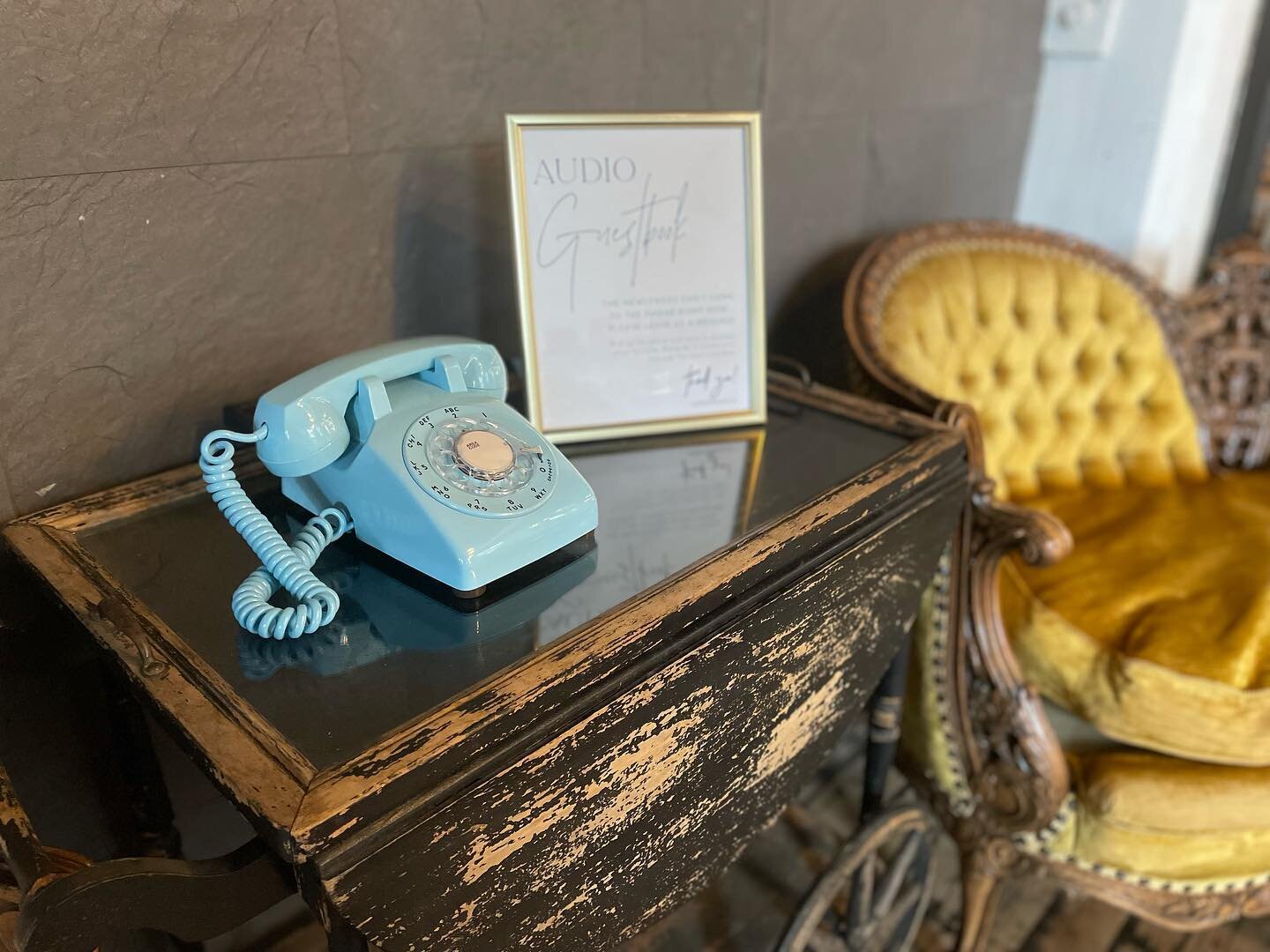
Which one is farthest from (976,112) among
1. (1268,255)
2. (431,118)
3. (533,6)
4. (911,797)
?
(911,797)

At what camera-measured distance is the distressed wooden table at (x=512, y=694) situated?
1.81ft

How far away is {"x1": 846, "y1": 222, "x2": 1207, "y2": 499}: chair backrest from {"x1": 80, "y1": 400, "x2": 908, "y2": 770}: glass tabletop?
59 cm

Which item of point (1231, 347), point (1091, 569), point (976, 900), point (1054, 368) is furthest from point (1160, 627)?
point (1231, 347)

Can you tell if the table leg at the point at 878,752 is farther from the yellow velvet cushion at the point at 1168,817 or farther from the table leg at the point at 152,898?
the table leg at the point at 152,898

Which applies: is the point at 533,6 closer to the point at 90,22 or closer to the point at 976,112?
the point at 90,22

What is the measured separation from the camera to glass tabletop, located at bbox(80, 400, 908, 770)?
2.03ft

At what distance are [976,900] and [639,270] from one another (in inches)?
39.5

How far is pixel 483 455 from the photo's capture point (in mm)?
768

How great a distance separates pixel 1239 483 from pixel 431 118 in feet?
5.03

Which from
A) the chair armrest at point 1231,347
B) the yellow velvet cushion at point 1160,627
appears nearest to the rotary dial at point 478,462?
the yellow velvet cushion at point 1160,627

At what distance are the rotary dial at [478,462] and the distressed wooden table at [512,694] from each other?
0.23ft
